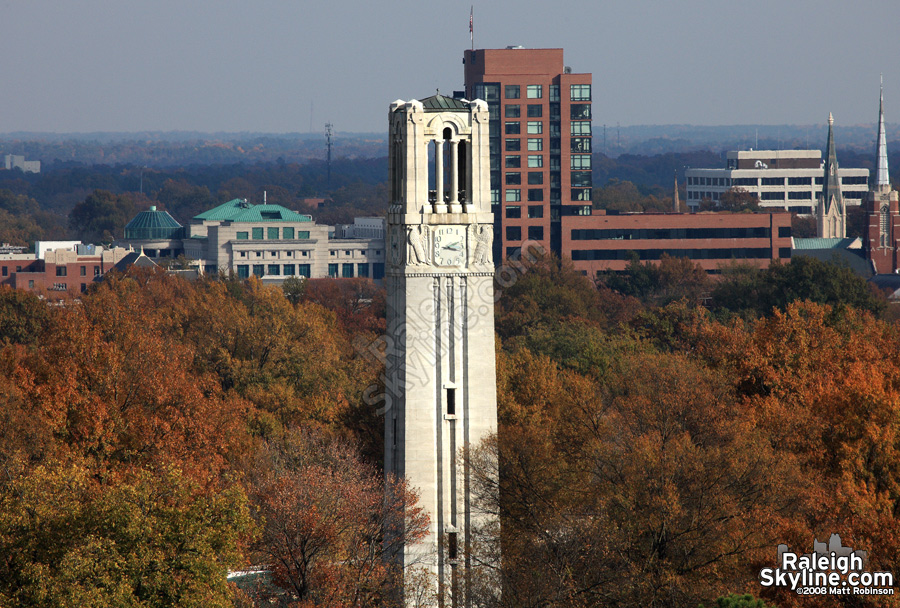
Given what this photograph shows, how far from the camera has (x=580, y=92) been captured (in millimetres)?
186625

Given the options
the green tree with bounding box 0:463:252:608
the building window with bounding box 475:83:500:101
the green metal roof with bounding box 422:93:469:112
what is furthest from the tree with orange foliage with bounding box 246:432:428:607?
the building window with bounding box 475:83:500:101

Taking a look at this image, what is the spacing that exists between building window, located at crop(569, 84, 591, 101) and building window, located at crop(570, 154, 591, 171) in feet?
25.1

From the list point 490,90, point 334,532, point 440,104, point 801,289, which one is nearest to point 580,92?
point 490,90

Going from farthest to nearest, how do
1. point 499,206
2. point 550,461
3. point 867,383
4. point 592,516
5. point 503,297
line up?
point 499,206
point 503,297
point 867,383
point 550,461
point 592,516

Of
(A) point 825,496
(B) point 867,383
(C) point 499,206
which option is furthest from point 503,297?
(A) point 825,496

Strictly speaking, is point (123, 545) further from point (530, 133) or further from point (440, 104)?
point (530, 133)

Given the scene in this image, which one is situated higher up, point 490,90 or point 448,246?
point 490,90

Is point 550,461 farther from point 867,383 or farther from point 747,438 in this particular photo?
point 867,383

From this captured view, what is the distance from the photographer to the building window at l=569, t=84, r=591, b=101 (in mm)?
186000

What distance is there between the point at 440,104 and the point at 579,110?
140814 mm

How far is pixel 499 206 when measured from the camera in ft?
615

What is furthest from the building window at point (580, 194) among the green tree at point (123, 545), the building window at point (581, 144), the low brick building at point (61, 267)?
the green tree at point (123, 545)

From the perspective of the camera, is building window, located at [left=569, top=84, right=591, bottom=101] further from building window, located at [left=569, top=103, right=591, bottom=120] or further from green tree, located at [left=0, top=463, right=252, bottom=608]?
green tree, located at [left=0, top=463, right=252, bottom=608]

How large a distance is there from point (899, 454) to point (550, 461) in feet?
41.1
